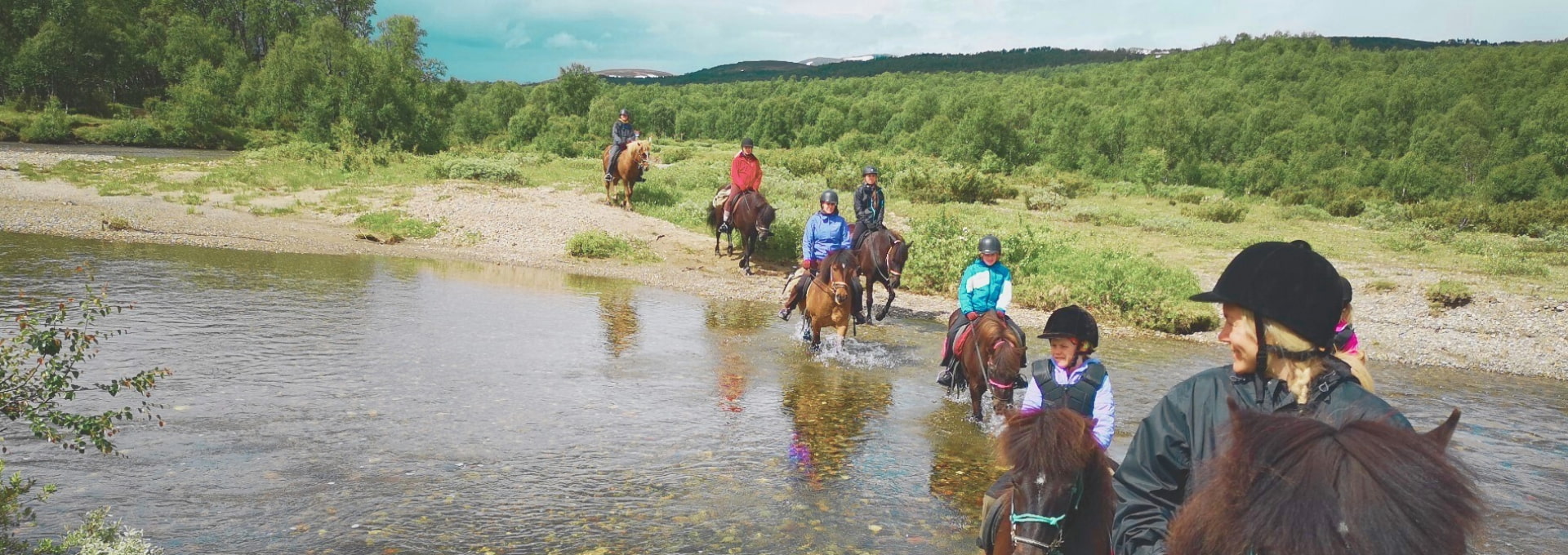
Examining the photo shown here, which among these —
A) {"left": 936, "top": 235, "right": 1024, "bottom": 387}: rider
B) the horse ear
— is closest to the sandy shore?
{"left": 936, "top": 235, "right": 1024, "bottom": 387}: rider

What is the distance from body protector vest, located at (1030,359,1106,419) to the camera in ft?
19.0

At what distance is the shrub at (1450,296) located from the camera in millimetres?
16500

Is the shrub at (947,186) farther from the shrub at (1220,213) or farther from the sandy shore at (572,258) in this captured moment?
the sandy shore at (572,258)

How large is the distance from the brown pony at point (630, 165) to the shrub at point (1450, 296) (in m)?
17.8

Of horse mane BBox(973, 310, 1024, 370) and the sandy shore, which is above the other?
horse mane BBox(973, 310, 1024, 370)

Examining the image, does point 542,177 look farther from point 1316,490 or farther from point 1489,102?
point 1489,102

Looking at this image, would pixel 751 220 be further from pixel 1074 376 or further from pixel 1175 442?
pixel 1175 442

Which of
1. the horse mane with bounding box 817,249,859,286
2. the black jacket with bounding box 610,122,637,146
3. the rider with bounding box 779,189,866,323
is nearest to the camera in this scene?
the horse mane with bounding box 817,249,859,286

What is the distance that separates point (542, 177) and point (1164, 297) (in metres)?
20.0

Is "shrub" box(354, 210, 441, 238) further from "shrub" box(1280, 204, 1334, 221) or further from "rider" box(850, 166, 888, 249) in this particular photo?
"shrub" box(1280, 204, 1334, 221)

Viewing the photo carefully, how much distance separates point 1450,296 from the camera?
16.5 meters

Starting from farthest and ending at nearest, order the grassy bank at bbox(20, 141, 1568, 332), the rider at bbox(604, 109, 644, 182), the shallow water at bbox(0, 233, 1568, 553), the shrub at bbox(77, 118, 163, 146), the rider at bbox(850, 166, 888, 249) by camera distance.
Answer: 1. the shrub at bbox(77, 118, 163, 146)
2. the rider at bbox(604, 109, 644, 182)
3. the grassy bank at bbox(20, 141, 1568, 332)
4. the rider at bbox(850, 166, 888, 249)
5. the shallow water at bbox(0, 233, 1568, 553)

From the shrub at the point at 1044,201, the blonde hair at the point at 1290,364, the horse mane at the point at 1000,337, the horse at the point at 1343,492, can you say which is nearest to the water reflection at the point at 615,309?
the horse mane at the point at 1000,337

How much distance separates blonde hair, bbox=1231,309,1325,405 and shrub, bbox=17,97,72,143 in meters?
51.0
